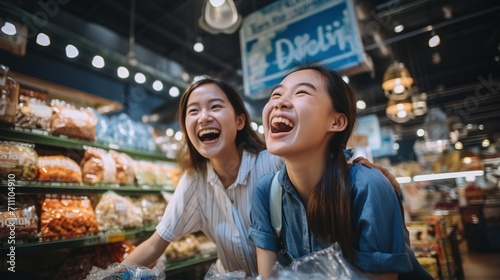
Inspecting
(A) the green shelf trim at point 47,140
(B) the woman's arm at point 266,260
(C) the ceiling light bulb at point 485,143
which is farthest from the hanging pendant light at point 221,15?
(C) the ceiling light bulb at point 485,143

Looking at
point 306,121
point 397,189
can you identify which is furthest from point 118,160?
point 397,189

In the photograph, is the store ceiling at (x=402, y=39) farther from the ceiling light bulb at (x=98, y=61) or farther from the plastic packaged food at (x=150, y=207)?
the plastic packaged food at (x=150, y=207)

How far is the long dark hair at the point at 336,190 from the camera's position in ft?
3.49

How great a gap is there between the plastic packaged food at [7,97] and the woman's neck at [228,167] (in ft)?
4.16

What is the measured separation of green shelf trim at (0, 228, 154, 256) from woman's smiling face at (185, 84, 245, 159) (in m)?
1.09

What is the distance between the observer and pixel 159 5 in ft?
16.4

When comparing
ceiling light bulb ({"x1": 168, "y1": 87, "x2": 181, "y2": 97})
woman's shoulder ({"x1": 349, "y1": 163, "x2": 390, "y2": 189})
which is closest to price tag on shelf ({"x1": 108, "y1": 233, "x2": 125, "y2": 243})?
ceiling light bulb ({"x1": 168, "y1": 87, "x2": 181, "y2": 97})

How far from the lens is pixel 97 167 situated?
7.68 ft

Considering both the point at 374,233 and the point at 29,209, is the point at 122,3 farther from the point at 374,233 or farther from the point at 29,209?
the point at 374,233

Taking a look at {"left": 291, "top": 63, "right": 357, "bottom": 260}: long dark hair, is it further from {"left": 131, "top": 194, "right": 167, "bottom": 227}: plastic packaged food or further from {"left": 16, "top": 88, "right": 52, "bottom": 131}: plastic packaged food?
{"left": 131, "top": 194, "right": 167, "bottom": 227}: plastic packaged food

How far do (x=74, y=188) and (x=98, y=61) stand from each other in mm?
1098

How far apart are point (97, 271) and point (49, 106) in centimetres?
143

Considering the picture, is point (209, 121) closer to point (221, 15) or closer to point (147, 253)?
point (147, 253)

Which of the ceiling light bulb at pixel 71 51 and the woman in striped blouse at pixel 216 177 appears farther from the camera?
the ceiling light bulb at pixel 71 51
